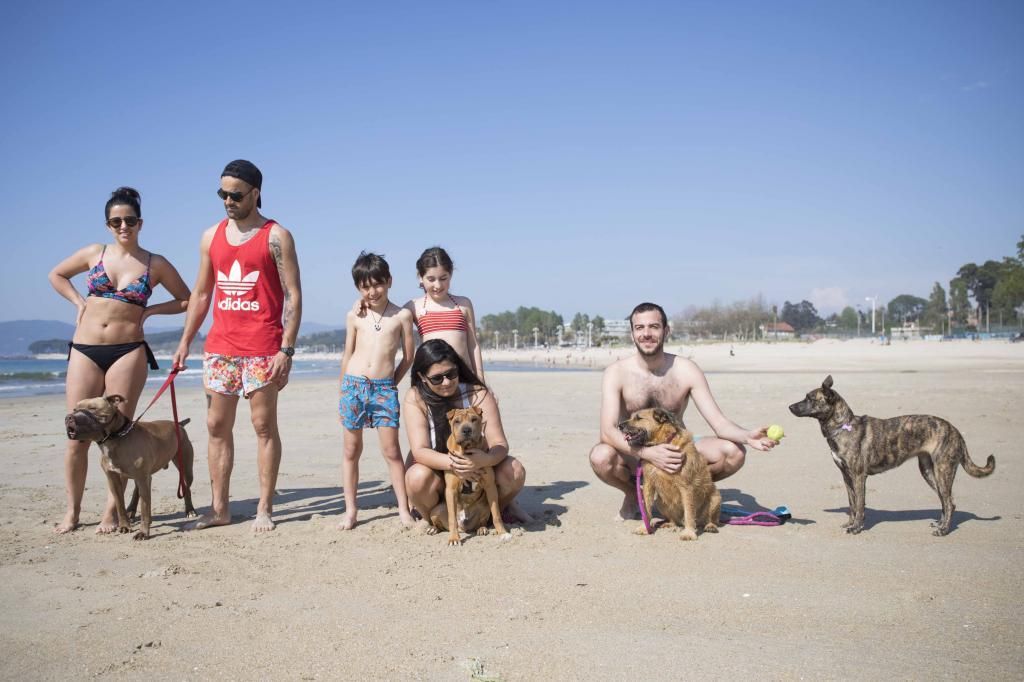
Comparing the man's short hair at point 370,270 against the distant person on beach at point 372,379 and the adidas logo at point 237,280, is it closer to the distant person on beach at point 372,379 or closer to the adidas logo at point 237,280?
the distant person on beach at point 372,379

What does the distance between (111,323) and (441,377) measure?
109 inches

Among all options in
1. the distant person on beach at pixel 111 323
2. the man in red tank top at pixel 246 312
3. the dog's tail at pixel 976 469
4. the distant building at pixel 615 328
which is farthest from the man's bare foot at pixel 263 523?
the distant building at pixel 615 328

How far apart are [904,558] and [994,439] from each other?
242 inches

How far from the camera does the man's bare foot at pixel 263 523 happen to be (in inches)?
207

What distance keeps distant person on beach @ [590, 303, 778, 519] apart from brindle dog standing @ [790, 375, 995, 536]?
2.10 ft

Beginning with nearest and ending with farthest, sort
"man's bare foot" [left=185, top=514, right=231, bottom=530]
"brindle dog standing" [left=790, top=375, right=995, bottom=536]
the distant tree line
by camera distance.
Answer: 1. "brindle dog standing" [left=790, top=375, right=995, bottom=536]
2. "man's bare foot" [left=185, top=514, right=231, bottom=530]
3. the distant tree line

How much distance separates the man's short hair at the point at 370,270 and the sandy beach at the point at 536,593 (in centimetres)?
205

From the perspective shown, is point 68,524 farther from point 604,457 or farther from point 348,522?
point 604,457

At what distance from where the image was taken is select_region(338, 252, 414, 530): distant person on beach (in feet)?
17.4

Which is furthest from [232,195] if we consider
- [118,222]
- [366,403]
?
[366,403]

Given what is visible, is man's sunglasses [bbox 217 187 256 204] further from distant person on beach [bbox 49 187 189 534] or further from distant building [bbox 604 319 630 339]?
distant building [bbox 604 319 630 339]

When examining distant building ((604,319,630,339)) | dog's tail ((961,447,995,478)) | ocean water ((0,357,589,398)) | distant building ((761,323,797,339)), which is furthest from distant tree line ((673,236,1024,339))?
dog's tail ((961,447,995,478))

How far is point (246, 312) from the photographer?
516 cm

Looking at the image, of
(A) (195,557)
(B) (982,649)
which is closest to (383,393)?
(A) (195,557)
